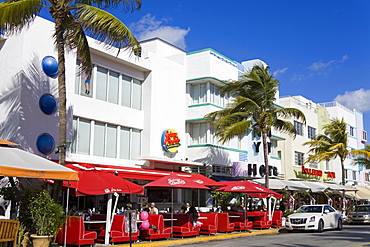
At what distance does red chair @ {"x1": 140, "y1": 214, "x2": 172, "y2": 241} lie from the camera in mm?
16797

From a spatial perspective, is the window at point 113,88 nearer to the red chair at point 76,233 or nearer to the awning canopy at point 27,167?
the red chair at point 76,233

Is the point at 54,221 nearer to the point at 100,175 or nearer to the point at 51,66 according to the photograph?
the point at 100,175

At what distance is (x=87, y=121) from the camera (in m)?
22.7

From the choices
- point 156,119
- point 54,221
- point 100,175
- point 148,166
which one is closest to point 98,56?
point 156,119

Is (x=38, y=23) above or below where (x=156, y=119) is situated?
above

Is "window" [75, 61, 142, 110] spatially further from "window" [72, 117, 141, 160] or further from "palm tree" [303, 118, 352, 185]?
"palm tree" [303, 118, 352, 185]

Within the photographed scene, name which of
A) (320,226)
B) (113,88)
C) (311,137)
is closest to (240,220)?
(320,226)

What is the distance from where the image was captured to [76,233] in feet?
46.6

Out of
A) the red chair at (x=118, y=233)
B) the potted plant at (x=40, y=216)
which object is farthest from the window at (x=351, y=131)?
the potted plant at (x=40, y=216)

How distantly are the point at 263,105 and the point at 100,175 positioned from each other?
1435 cm

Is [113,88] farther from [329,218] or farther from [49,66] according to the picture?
[329,218]

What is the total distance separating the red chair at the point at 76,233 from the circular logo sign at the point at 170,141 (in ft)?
39.9

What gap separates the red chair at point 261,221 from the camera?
2414cm

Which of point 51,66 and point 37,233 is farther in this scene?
point 51,66
